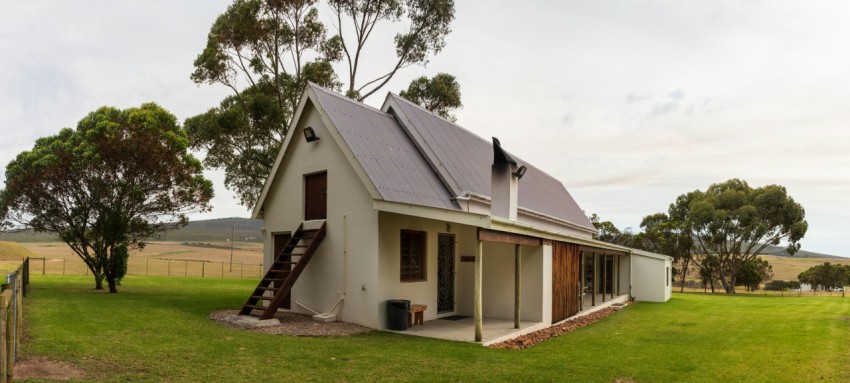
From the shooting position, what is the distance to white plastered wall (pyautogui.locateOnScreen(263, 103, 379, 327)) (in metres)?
12.7

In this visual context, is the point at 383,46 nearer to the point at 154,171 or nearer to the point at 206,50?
the point at 206,50

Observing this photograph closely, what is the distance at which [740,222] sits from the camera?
41.5m

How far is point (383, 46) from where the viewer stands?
26.5m

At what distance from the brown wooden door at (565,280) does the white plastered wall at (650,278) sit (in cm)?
998

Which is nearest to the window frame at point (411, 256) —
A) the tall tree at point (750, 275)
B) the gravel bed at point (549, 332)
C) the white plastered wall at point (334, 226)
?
the white plastered wall at point (334, 226)

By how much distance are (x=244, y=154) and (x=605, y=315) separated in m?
16.3

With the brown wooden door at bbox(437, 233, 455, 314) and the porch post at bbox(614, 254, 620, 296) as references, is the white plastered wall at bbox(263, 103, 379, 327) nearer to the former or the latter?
the brown wooden door at bbox(437, 233, 455, 314)

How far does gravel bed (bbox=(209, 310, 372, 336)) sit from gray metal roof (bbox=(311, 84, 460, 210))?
300 centimetres

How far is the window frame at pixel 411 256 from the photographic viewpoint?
44.5ft

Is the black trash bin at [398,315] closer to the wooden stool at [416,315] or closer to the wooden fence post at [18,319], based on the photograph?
the wooden stool at [416,315]

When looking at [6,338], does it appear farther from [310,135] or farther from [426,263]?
[426,263]

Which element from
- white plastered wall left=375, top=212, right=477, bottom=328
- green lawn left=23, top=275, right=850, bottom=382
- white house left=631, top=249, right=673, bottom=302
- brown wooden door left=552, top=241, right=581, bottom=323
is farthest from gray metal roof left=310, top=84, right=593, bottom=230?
white house left=631, top=249, right=673, bottom=302

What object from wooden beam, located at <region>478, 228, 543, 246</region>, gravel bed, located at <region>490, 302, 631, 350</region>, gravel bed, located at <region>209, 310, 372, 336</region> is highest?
wooden beam, located at <region>478, 228, 543, 246</region>

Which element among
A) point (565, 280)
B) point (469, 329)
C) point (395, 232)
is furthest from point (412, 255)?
point (565, 280)
